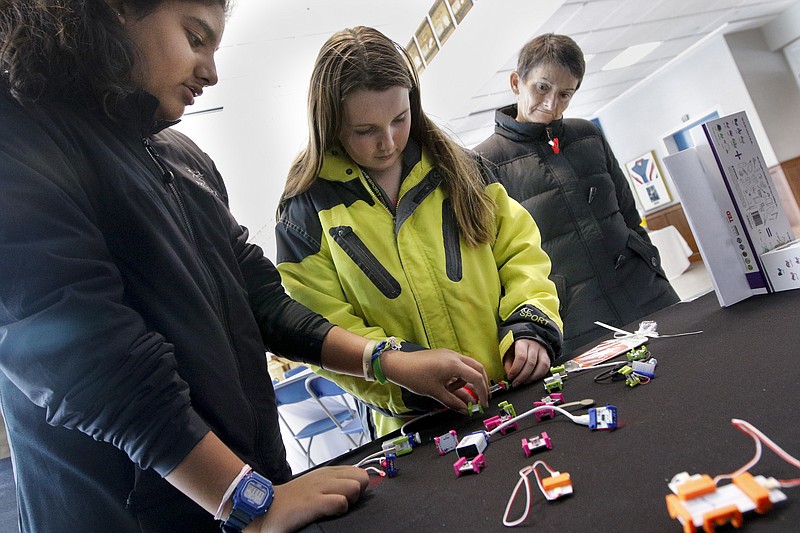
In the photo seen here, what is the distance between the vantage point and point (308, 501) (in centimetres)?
65

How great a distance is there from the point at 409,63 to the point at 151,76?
1.87 ft

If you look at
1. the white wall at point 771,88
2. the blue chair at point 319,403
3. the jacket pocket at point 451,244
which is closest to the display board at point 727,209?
the jacket pocket at point 451,244

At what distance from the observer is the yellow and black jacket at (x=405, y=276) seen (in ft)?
3.46

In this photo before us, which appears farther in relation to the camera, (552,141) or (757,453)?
(552,141)

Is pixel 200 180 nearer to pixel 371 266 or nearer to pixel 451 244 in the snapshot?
pixel 371 266

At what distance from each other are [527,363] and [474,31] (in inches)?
193

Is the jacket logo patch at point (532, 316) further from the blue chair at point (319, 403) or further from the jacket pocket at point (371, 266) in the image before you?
the blue chair at point (319, 403)

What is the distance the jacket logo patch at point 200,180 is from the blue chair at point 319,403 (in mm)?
1933

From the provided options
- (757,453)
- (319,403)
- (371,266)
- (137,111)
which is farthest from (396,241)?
(319,403)

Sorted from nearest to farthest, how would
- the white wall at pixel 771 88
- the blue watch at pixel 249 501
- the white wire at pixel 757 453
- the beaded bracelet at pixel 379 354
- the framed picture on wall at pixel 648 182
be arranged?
the white wire at pixel 757 453 < the blue watch at pixel 249 501 < the beaded bracelet at pixel 379 354 < the white wall at pixel 771 88 < the framed picture on wall at pixel 648 182

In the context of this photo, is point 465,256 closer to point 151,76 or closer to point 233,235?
point 233,235

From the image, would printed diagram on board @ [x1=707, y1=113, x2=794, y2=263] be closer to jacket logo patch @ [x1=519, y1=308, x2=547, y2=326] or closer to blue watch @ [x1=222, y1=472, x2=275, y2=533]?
jacket logo patch @ [x1=519, y1=308, x2=547, y2=326]

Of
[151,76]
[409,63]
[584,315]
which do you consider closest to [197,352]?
[151,76]

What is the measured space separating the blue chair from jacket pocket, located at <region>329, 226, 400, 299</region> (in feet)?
5.99
